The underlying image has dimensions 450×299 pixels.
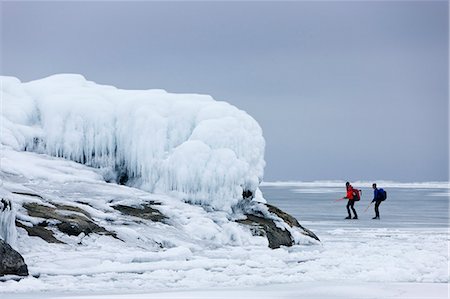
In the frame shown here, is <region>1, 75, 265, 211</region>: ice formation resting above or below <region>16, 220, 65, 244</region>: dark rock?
above

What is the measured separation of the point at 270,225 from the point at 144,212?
129 inches

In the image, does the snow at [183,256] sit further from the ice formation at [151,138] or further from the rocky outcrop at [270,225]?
the ice formation at [151,138]

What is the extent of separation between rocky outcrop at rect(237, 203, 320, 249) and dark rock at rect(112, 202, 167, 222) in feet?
7.13

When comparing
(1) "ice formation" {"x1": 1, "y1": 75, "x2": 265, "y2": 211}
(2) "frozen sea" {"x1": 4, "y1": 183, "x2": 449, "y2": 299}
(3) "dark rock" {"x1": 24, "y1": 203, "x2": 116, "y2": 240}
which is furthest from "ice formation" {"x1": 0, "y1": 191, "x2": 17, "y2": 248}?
(1) "ice formation" {"x1": 1, "y1": 75, "x2": 265, "y2": 211}

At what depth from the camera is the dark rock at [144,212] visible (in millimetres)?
15886

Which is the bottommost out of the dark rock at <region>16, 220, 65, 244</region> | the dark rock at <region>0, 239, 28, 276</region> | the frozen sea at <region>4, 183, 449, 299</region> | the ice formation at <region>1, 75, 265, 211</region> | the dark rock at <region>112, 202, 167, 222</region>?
the frozen sea at <region>4, 183, 449, 299</region>

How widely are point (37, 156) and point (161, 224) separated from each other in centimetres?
437

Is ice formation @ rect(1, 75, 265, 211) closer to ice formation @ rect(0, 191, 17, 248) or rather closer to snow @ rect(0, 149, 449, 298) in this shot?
snow @ rect(0, 149, 449, 298)

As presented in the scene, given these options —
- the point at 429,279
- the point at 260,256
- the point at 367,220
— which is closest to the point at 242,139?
the point at 260,256

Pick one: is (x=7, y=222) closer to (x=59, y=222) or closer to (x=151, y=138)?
(x=59, y=222)

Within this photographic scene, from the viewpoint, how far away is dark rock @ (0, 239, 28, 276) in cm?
1104

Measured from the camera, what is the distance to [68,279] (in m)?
11.2

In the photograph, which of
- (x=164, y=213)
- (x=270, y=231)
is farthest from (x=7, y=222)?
(x=270, y=231)

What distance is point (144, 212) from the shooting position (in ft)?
53.1
